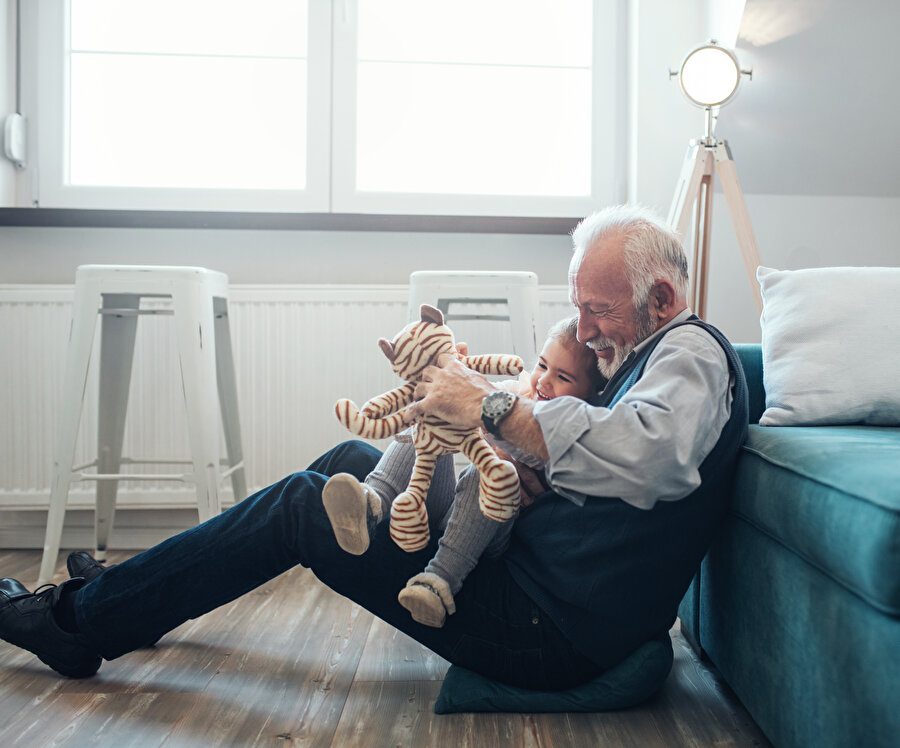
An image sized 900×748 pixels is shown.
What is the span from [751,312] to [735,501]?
56.3 inches

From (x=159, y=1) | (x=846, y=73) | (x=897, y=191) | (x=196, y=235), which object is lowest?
(x=196, y=235)

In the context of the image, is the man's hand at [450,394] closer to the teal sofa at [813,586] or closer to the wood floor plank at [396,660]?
the teal sofa at [813,586]

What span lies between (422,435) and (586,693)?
0.50 m

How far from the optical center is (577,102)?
102 inches

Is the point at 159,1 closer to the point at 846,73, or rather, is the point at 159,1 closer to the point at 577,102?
the point at 577,102

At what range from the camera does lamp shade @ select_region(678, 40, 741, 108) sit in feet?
6.50

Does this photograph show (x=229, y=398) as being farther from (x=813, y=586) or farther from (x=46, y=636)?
(x=813, y=586)

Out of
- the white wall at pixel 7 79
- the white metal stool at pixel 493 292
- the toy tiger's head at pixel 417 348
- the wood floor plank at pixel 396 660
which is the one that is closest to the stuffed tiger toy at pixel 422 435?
the toy tiger's head at pixel 417 348

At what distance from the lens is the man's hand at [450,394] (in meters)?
1.09

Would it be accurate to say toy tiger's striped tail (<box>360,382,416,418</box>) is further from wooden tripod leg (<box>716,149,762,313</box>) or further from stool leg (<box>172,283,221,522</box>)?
wooden tripod leg (<box>716,149,762,313</box>)

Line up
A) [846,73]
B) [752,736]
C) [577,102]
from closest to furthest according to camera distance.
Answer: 1. [752,736]
2. [846,73]
3. [577,102]

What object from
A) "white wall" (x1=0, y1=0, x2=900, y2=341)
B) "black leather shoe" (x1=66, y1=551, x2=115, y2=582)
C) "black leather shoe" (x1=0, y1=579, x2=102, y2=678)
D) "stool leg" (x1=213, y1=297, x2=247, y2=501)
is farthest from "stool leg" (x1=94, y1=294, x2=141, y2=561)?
"black leather shoe" (x1=0, y1=579, x2=102, y2=678)

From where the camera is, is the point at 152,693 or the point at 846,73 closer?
the point at 152,693

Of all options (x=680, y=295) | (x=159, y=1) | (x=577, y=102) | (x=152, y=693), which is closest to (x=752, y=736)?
(x=680, y=295)
